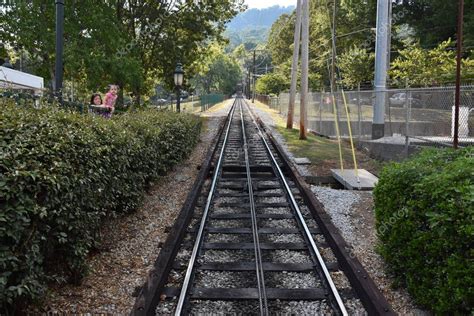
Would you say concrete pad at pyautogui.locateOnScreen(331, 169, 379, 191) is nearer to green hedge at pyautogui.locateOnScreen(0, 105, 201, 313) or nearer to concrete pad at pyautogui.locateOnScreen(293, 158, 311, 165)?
concrete pad at pyautogui.locateOnScreen(293, 158, 311, 165)

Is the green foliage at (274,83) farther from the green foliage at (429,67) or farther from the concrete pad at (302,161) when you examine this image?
the concrete pad at (302,161)

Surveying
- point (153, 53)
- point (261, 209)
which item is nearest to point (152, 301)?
point (261, 209)

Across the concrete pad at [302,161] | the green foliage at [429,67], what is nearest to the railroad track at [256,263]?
the concrete pad at [302,161]

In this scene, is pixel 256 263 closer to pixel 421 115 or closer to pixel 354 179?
pixel 354 179

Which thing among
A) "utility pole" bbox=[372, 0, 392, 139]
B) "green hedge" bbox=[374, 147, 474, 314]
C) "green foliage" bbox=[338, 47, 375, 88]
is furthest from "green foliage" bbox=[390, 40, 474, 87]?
"green hedge" bbox=[374, 147, 474, 314]

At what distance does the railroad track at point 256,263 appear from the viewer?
4375mm

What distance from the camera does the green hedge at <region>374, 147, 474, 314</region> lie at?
3.50 m

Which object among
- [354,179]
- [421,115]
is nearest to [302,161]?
[354,179]

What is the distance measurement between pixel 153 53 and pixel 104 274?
24370 mm

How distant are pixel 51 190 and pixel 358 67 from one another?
3524cm

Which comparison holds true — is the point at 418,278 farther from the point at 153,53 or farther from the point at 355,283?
the point at 153,53

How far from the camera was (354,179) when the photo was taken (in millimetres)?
10062

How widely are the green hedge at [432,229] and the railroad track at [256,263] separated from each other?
0.43 metres

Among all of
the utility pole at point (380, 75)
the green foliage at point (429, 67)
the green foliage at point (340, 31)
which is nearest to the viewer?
the utility pole at point (380, 75)
